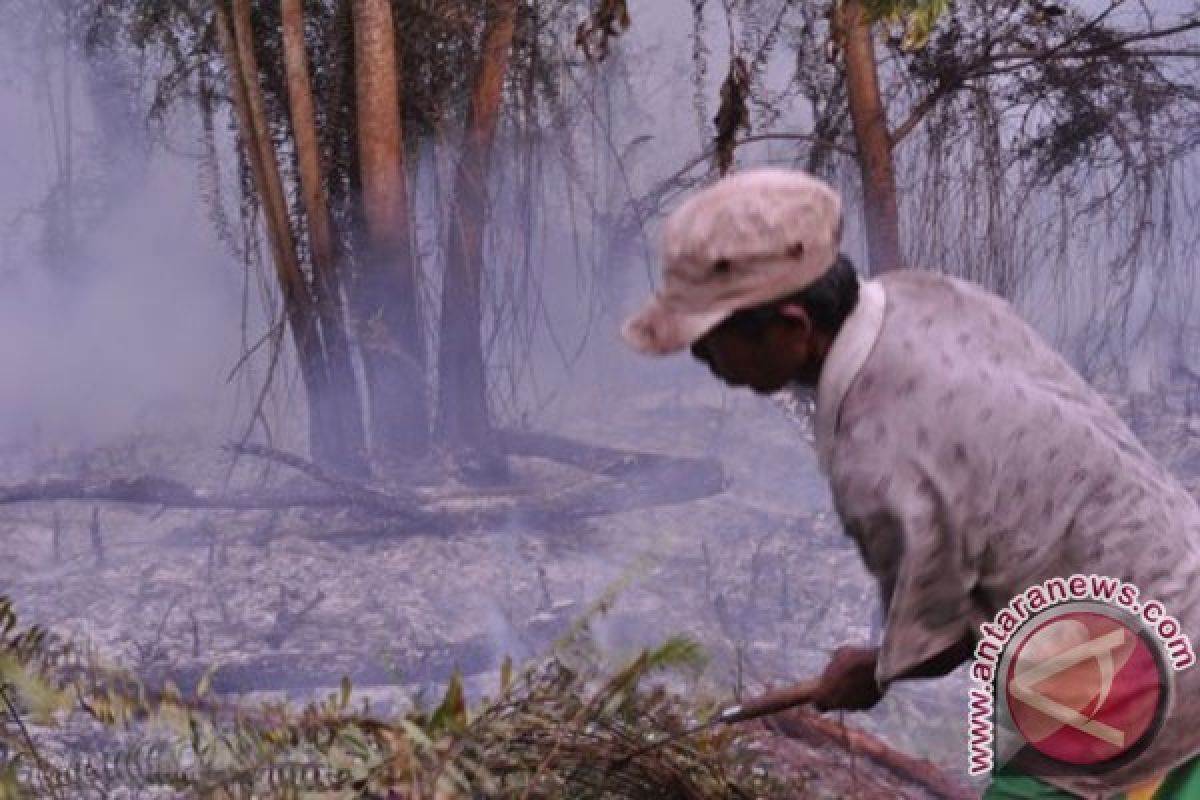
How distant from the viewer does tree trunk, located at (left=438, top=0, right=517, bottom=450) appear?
21.9ft

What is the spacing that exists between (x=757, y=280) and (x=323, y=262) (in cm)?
527

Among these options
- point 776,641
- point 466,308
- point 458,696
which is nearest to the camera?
point 458,696

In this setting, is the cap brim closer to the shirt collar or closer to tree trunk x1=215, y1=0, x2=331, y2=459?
the shirt collar

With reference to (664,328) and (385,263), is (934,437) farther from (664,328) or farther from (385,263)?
(385,263)

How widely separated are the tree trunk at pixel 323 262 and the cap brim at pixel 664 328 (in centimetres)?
507

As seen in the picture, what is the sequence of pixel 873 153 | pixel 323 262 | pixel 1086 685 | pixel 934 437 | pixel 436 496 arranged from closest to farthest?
1. pixel 934 437
2. pixel 1086 685
3. pixel 873 153
4. pixel 436 496
5. pixel 323 262

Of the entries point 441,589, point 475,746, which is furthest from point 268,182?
point 475,746

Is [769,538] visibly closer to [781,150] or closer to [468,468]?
[468,468]

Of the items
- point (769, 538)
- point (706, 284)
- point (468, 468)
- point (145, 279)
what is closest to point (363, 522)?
point (468, 468)

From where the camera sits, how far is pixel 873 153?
5539 millimetres

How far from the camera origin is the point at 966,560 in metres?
1.66

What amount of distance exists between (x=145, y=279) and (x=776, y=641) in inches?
210

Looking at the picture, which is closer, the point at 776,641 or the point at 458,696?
the point at 458,696

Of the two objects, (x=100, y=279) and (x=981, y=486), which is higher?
(x=100, y=279)
